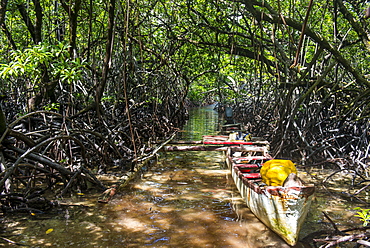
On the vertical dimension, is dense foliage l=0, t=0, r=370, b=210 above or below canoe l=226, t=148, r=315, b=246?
above

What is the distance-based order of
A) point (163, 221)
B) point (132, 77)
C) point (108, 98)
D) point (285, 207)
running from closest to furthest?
point (285, 207)
point (163, 221)
point (132, 77)
point (108, 98)

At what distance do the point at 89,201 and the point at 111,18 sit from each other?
2.50 metres

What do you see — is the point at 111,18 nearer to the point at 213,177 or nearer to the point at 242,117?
the point at 213,177

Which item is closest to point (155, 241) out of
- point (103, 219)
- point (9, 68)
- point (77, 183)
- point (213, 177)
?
point (103, 219)

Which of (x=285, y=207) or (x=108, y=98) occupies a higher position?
(x=108, y=98)

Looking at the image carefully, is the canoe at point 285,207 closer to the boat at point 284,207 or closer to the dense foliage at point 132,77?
the boat at point 284,207

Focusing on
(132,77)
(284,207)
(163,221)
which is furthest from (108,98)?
(284,207)

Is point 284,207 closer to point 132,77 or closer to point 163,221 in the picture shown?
point 163,221

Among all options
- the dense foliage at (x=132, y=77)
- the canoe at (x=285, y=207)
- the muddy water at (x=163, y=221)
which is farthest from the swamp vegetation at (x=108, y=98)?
the canoe at (x=285, y=207)

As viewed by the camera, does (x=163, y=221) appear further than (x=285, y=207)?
Yes

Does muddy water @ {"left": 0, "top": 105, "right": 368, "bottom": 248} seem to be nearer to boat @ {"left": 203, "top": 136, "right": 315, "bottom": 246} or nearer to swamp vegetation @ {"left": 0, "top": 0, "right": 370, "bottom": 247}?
boat @ {"left": 203, "top": 136, "right": 315, "bottom": 246}

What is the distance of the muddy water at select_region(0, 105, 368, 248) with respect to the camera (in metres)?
3.24

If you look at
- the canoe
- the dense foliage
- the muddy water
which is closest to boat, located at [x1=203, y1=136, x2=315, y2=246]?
the canoe

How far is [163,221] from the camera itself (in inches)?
149
